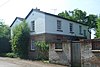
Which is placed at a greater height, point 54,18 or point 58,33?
point 54,18

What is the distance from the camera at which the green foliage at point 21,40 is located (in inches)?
1197

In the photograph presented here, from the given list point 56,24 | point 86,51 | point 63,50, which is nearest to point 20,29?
point 56,24

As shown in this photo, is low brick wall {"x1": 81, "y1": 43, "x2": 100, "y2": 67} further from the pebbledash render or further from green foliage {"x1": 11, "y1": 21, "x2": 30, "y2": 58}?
green foliage {"x1": 11, "y1": 21, "x2": 30, "y2": 58}

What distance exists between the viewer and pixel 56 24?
104 feet

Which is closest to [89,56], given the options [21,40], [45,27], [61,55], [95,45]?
[95,45]

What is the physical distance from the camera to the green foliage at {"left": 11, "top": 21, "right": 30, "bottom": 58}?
30.4 meters

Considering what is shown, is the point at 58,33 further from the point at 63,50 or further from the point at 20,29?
the point at 63,50

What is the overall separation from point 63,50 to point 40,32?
394 inches

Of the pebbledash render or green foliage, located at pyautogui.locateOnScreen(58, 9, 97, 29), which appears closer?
the pebbledash render

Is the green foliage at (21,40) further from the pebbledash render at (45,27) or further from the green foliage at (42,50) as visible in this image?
the green foliage at (42,50)

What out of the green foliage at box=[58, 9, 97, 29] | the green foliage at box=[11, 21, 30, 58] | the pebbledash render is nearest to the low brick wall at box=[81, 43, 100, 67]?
the pebbledash render

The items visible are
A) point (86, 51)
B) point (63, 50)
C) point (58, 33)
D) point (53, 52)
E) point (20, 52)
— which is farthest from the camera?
point (58, 33)

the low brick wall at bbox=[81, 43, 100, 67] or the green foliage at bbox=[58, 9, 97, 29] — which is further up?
the green foliage at bbox=[58, 9, 97, 29]

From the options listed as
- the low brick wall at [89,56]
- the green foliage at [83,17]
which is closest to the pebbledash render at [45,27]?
the low brick wall at [89,56]
